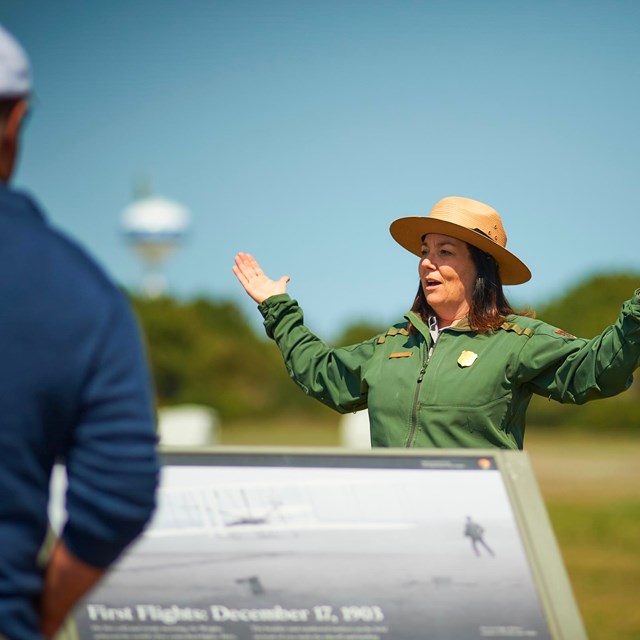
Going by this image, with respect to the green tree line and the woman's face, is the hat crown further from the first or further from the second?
the green tree line

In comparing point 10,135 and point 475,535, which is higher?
point 10,135

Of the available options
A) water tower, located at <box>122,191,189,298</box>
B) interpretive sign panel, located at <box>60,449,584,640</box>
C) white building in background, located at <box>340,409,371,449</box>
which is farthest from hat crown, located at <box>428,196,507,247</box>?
water tower, located at <box>122,191,189,298</box>

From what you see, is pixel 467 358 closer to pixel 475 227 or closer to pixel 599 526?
pixel 475 227

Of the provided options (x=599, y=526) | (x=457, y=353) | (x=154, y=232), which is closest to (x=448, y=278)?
(x=457, y=353)

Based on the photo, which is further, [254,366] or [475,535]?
[254,366]

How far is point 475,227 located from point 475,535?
1745 millimetres

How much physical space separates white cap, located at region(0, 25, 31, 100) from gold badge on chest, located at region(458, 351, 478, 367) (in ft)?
8.58

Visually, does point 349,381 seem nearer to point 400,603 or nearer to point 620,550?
point 400,603

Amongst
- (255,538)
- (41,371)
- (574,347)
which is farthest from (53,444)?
(574,347)

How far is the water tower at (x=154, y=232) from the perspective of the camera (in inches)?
4756

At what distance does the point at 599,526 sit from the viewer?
18391 mm

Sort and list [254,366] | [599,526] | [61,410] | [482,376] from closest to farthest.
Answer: [61,410]
[482,376]
[599,526]
[254,366]

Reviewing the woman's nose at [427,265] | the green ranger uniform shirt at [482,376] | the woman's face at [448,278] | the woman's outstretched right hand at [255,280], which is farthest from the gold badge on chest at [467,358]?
the woman's outstretched right hand at [255,280]

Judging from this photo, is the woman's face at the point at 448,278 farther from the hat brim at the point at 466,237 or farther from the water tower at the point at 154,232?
the water tower at the point at 154,232
